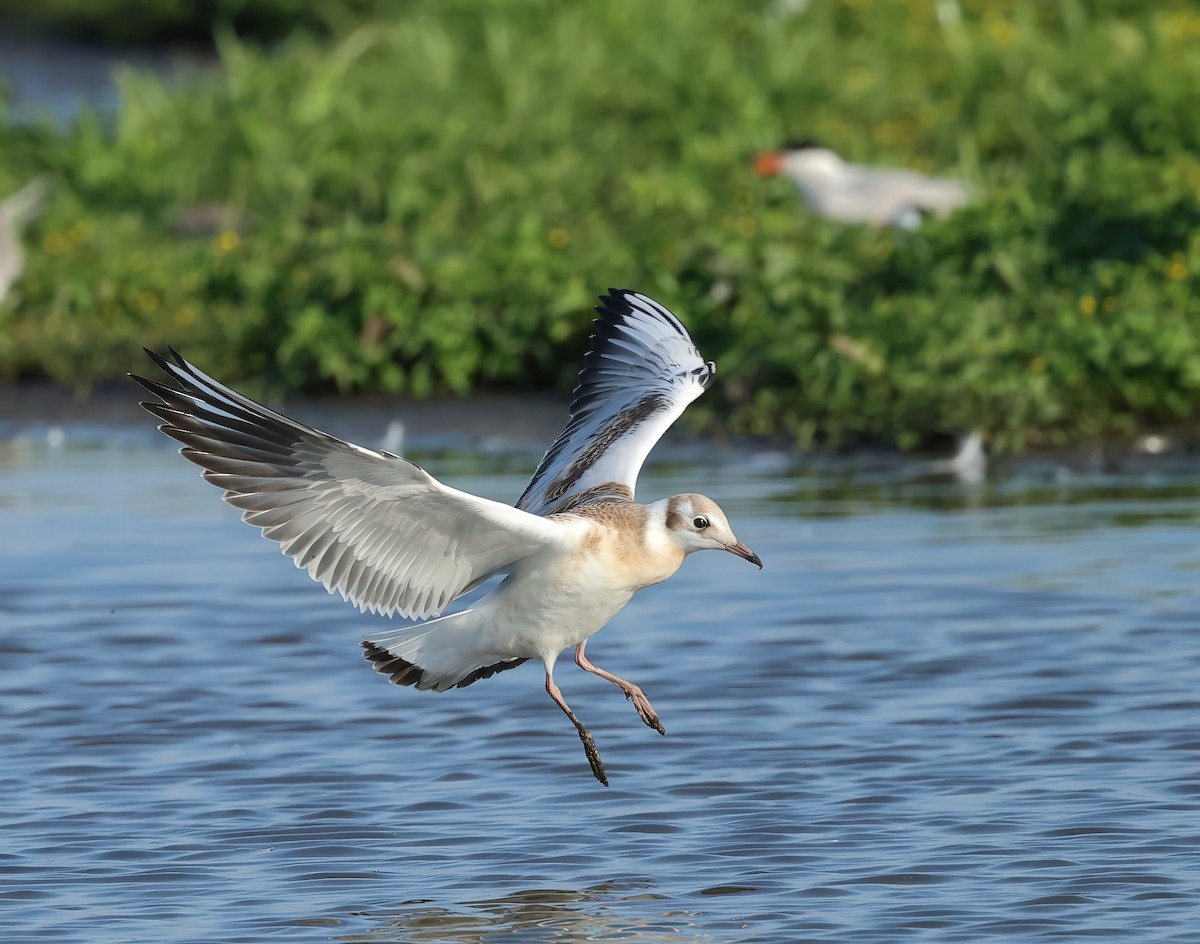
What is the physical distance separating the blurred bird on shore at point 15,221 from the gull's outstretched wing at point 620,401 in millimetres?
7633

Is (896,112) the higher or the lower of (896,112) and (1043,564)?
the higher

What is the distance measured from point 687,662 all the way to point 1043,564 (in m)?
1.97

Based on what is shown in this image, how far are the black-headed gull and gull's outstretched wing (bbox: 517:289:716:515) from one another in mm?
5765

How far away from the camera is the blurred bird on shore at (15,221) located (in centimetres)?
1521

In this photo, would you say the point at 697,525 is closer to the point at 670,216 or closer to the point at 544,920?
the point at 544,920

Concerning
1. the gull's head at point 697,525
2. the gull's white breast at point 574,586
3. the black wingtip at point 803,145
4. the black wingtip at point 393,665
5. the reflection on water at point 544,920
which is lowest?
the reflection on water at point 544,920

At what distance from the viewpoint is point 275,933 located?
6117 mm

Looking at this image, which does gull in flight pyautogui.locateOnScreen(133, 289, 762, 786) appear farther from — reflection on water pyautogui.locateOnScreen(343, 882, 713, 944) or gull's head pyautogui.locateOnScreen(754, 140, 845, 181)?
gull's head pyautogui.locateOnScreen(754, 140, 845, 181)

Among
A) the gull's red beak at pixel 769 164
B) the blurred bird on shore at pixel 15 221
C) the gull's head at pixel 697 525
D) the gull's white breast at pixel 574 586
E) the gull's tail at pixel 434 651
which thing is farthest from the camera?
the blurred bird on shore at pixel 15 221

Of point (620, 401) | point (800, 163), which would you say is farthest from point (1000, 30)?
point (620, 401)

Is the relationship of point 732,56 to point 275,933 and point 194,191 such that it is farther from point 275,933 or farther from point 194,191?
point 275,933

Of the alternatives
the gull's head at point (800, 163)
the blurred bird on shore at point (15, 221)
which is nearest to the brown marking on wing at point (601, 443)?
the gull's head at point (800, 163)

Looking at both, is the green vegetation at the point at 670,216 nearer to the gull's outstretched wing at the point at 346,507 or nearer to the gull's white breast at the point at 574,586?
the gull's white breast at the point at 574,586

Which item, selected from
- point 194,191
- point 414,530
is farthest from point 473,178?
point 414,530
